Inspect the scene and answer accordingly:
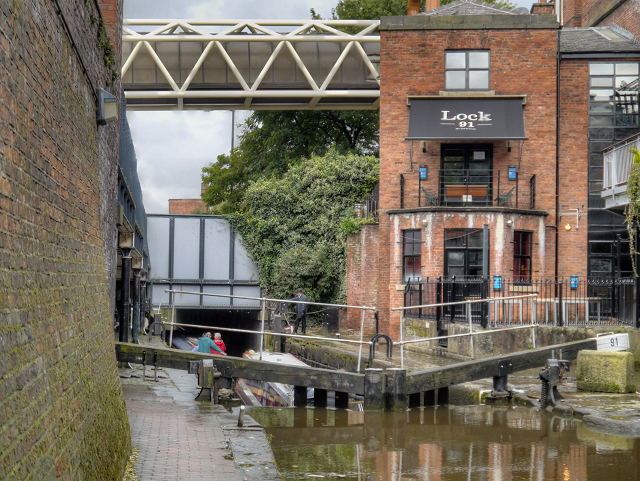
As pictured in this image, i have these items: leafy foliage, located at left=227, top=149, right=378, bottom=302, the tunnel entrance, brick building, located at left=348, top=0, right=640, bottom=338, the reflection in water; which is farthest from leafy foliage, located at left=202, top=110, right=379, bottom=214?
the reflection in water

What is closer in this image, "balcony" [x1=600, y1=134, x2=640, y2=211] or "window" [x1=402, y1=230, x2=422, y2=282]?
"balcony" [x1=600, y1=134, x2=640, y2=211]

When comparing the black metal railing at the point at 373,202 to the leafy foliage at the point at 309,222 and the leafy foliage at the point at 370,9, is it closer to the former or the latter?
the leafy foliage at the point at 309,222

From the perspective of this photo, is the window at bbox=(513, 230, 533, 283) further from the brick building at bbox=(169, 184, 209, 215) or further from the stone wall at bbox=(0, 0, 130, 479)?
the brick building at bbox=(169, 184, 209, 215)

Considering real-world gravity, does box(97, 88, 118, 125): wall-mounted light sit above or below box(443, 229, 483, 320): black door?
above

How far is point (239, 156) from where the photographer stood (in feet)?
138

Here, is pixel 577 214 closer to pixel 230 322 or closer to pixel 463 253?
pixel 463 253

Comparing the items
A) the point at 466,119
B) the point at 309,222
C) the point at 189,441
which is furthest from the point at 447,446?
the point at 309,222

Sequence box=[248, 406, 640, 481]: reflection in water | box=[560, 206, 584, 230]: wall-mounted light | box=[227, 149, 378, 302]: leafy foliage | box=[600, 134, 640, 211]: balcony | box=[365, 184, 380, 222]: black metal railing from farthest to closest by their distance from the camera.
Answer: box=[227, 149, 378, 302]: leafy foliage, box=[365, 184, 380, 222]: black metal railing, box=[560, 206, 584, 230]: wall-mounted light, box=[600, 134, 640, 211]: balcony, box=[248, 406, 640, 481]: reflection in water

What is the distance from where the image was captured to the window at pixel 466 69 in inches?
957

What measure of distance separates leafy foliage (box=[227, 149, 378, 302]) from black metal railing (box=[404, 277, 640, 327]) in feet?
20.7

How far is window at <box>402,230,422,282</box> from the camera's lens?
23.6 metres

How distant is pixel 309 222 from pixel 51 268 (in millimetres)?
26107

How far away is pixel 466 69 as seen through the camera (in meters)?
24.3

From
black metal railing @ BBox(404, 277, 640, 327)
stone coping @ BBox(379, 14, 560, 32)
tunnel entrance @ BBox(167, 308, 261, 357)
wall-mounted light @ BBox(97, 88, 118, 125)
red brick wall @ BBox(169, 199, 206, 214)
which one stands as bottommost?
tunnel entrance @ BBox(167, 308, 261, 357)
